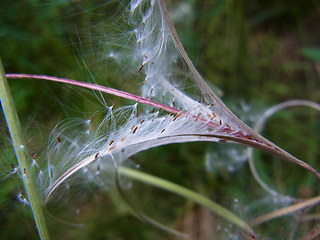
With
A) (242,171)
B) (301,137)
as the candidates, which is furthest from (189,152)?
(301,137)

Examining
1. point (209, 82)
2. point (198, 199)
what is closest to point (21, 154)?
point (198, 199)

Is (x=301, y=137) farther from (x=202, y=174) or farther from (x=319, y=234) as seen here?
(x=319, y=234)

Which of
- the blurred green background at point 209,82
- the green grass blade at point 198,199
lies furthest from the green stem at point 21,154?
the green grass blade at point 198,199

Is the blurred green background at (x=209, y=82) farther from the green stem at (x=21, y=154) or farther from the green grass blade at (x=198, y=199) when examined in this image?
the green stem at (x=21, y=154)

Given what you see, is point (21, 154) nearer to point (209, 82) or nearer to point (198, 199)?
point (198, 199)

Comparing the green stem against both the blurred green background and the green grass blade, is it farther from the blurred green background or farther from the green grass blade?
the green grass blade

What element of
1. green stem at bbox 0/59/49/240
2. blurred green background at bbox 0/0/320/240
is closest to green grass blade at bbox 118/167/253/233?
blurred green background at bbox 0/0/320/240

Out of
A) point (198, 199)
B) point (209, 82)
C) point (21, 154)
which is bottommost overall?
point (198, 199)
